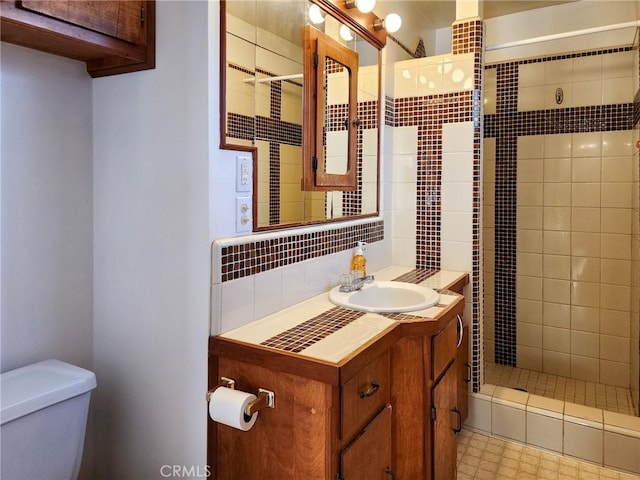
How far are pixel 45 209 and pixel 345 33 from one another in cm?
138

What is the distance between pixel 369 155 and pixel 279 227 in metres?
0.88

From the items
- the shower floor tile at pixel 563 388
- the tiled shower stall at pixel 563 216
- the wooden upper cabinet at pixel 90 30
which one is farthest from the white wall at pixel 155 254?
the tiled shower stall at pixel 563 216

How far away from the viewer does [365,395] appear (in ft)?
4.31

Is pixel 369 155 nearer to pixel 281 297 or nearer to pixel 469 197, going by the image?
pixel 469 197

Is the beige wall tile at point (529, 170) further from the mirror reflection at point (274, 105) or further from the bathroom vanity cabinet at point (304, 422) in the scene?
the bathroom vanity cabinet at point (304, 422)

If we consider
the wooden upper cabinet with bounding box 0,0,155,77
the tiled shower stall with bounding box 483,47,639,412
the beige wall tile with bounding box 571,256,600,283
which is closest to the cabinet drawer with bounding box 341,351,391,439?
the wooden upper cabinet with bounding box 0,0,155,77

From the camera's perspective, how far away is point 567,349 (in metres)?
3.17

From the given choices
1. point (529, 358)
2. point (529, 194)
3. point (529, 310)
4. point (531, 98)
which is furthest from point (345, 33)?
point (529, 358)

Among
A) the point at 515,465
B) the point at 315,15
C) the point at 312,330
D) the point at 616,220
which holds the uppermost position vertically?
the point at 315,15

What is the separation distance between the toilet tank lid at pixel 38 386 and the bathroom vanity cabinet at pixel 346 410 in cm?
36

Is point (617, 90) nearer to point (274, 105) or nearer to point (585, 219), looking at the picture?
point (585, 219)

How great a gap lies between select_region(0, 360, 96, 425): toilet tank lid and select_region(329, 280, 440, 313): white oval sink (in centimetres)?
85

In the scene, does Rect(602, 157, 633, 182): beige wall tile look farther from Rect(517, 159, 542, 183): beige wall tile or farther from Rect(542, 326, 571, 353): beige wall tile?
Rect(542, 326, 571, 353): beige wall tile

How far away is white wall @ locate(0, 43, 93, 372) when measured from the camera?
1.33 metres
